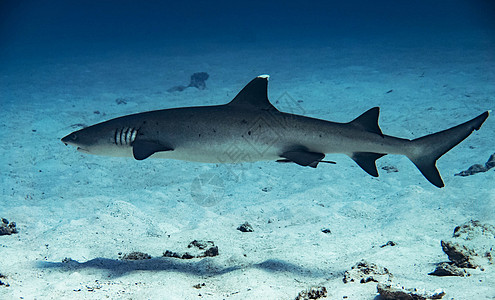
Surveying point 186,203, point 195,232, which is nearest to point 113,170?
point 186,203

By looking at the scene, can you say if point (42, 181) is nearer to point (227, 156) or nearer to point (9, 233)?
point (9, 233)

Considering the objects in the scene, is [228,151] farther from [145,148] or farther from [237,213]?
[237,213]

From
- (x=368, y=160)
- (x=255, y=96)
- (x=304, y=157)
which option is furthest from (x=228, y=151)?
(x=368, y=160)

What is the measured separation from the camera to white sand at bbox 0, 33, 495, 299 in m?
3.65

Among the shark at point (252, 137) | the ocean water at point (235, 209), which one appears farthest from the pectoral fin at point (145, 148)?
the ocean water at point (235, 209)

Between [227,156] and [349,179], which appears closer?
[227,156]

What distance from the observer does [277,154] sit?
416 cm

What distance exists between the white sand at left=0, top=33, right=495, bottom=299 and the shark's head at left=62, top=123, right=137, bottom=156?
1439 mm

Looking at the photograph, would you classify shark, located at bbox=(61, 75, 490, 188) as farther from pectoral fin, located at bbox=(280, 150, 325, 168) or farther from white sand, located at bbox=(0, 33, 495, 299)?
white sand, located at bbox=(0, 33, 495, 299)

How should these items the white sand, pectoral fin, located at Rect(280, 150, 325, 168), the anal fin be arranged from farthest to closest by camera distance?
the anal fin → pectoral fin, located at Rect(280, 150, 325, 168) → the white sand

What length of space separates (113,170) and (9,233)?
334 centimetres

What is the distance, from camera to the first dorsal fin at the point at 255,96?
425cm

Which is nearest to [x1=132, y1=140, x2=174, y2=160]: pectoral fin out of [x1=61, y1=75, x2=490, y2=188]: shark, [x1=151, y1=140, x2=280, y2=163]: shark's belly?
[x1=61, y1=75, x2=490, y2=188]: shark

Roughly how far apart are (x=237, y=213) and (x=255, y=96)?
263cm
